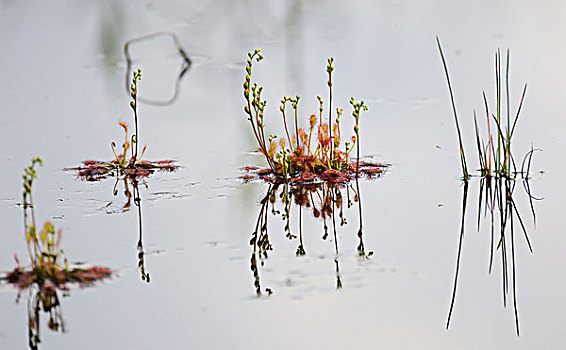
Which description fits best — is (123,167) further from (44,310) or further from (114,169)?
(44,310)

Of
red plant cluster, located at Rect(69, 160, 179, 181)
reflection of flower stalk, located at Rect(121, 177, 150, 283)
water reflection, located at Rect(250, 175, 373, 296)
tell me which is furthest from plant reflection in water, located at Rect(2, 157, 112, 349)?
red plant cluster, located at Rect(69, 160, 179, 181)

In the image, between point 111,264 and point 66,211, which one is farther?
point 66,211

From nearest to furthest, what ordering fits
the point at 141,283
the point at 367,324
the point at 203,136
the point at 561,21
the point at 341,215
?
the point at 367,324, the point at 141,283, the point at 341,215, the point at 203,136, the point at 561,21

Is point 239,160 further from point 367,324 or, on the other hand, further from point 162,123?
point 367,324

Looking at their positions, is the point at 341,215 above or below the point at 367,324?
above

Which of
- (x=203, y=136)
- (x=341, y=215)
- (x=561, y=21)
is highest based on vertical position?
(x=561, y=21)

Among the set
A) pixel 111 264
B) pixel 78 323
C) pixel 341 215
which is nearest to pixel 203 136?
pixel 341 215

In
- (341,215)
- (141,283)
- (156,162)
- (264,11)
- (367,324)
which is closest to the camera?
(367,324)

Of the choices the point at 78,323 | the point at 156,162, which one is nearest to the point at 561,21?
the point at 156,162
